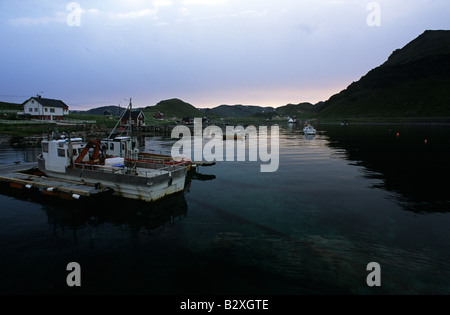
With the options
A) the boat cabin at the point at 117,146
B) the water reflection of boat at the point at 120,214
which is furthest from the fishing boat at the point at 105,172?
the boat cabin at the point at 117,146

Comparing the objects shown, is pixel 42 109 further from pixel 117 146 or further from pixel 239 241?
pixel 239 241

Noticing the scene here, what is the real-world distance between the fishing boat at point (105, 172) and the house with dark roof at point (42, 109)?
249 ft

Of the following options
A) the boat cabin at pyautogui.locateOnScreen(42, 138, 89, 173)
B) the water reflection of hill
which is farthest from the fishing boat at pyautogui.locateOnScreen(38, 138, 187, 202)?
the water reflection of hill

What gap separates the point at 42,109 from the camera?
8388cm

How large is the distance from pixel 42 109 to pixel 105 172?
276 feet

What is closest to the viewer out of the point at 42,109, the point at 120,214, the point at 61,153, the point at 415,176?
the point at 120,214

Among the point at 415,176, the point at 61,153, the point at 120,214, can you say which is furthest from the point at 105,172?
the point at 415,176

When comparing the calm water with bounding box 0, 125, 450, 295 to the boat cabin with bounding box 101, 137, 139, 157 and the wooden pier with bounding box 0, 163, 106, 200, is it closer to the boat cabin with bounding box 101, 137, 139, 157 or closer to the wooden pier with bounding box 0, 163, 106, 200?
the wooden pier with bounding box 0, 163, 106, 200

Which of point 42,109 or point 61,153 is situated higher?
point 42,109

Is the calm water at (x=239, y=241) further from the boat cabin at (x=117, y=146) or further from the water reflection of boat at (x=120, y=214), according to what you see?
the boat cabin at (x=117, y=146)

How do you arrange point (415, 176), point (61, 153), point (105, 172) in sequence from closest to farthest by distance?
point (105, 172), point (61, 153), point (415, 176)

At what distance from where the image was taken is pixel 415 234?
15805 millimetres

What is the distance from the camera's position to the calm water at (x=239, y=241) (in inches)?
443
